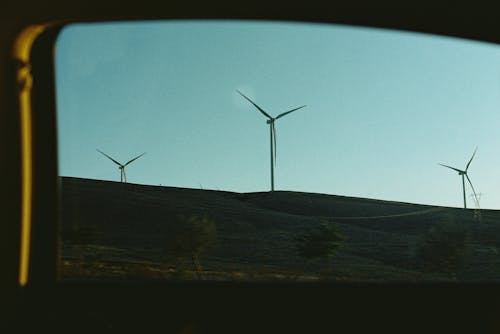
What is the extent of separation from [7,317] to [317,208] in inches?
3229

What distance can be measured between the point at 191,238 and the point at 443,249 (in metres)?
23.8

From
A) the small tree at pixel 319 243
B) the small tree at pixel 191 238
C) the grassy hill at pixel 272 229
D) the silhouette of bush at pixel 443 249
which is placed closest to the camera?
the grassy hill at pixel 272 229

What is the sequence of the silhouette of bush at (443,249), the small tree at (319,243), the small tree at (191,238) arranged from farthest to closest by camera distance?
1. the small tree at (319,243)
2. the silhouette of bush at (443,249)
3. the small tree at (191,238)

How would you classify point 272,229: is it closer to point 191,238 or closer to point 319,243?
point 319,243

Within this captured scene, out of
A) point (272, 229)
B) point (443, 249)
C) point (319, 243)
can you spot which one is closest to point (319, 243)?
point (319, 243)

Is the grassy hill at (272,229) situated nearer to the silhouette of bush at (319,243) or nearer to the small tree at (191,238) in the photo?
the small tree at (191,238)

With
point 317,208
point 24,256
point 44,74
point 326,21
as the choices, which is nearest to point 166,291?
point 24,256

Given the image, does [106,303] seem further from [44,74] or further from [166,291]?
[44,74]

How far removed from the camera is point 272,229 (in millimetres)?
72625

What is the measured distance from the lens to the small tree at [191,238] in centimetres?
5799

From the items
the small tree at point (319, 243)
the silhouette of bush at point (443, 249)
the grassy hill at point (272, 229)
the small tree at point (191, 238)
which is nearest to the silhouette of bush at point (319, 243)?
the small tree at point (319, 243)

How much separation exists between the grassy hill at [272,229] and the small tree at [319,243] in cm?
69

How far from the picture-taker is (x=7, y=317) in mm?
4016

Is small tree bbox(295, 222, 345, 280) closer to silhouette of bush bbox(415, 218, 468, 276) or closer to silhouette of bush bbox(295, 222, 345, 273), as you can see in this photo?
silhouette of bush bbox(295, 222, 345, 273)
